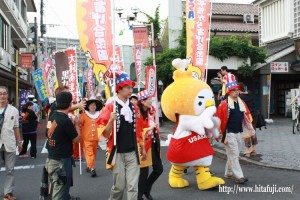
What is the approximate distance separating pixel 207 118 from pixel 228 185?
4.39ft

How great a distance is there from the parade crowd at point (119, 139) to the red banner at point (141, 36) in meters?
6.90

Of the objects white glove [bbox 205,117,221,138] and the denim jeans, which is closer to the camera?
the denim jeans

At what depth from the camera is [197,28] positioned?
398 inches

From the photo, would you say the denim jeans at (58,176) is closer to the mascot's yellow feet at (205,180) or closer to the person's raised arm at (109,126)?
the person's raised arm at (109,126)

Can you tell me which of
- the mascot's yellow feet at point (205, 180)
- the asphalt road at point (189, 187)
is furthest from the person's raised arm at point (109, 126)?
the mascot's yellow feet at point (205, 180)

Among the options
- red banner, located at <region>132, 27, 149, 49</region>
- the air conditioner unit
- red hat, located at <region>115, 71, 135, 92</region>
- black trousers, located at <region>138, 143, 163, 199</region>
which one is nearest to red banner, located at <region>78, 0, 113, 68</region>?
red hat, located at <region>115, 71, 135, 92</region>

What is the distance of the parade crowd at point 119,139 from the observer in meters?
4.67

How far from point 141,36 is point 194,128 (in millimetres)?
8458

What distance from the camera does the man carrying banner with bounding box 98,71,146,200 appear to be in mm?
4629

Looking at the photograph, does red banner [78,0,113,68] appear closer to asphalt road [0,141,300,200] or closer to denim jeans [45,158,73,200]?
asphalt road [0,141,300,200]

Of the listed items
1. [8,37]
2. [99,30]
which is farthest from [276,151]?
[8,37]

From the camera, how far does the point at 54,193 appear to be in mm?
4676

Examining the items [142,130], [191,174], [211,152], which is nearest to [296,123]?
[191,174]

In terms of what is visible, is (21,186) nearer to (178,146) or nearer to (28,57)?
A: (178,146)
